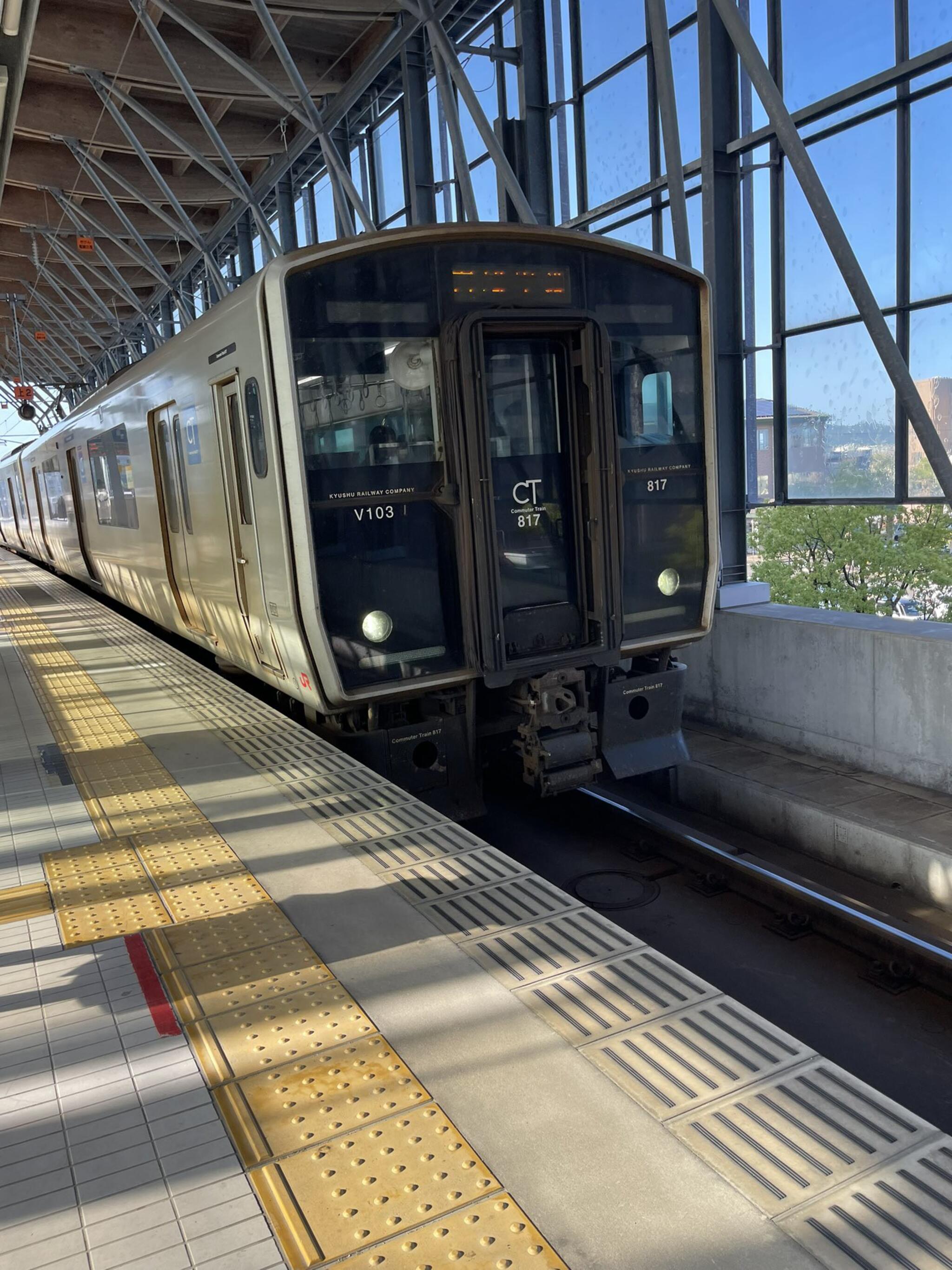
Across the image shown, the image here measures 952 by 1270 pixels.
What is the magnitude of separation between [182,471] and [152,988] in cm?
562

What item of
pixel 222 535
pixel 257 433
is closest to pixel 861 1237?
pixel 257 433

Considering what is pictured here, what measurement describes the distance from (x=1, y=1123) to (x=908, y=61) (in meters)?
8.76

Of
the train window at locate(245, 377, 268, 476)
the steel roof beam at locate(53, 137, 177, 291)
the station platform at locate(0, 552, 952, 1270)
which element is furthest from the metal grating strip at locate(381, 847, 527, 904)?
the steel roof beam at locate(53, 137, 177, 291)

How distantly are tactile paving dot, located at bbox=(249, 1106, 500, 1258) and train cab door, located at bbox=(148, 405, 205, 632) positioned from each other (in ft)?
20.7

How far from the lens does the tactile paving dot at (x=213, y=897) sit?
3.48 metres

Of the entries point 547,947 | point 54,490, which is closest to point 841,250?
point 547,947

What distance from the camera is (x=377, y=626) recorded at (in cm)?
536

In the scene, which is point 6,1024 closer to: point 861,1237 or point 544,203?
point 861,1237

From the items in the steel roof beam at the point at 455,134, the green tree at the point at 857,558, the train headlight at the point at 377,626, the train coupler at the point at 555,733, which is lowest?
the green tree at the point at 857,558

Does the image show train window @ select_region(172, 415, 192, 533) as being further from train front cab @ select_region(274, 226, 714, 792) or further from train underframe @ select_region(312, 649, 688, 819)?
train front cab @ select_region(274, 226, 714, 792)

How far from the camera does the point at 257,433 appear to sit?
18.4ft

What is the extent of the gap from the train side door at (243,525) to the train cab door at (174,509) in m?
1.53

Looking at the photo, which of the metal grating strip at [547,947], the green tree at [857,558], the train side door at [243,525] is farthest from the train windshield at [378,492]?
Answer: the green tree at [857,558]

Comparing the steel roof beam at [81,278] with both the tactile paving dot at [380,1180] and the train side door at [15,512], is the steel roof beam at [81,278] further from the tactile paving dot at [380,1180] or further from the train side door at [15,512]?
the tactile paving dot at [380,1180]
